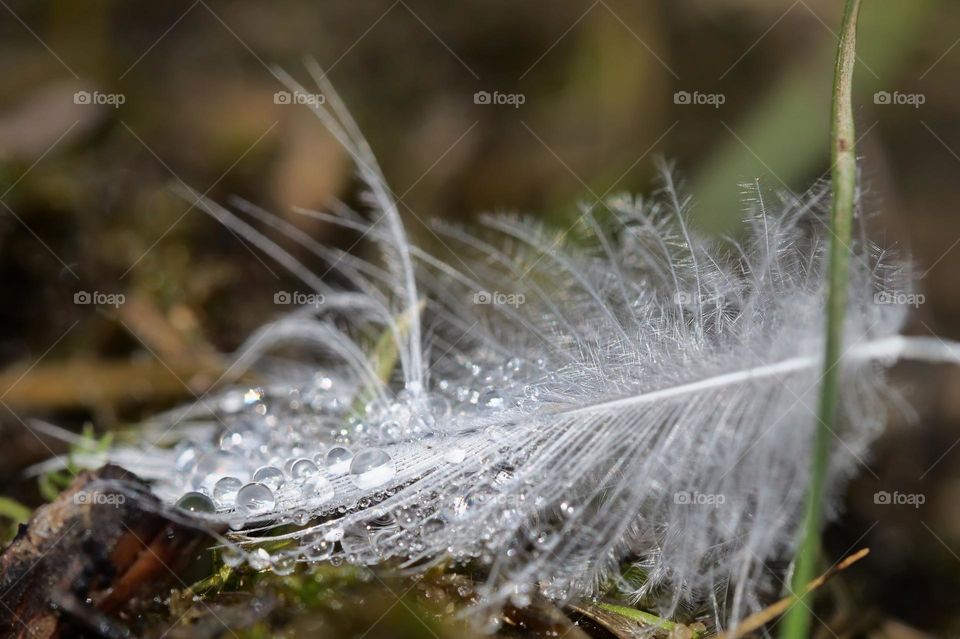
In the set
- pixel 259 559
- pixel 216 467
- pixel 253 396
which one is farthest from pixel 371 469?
pixel 253 396

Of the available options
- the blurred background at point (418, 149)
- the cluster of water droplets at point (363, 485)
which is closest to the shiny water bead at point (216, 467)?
the cluster of water droplets at point (363, 485)

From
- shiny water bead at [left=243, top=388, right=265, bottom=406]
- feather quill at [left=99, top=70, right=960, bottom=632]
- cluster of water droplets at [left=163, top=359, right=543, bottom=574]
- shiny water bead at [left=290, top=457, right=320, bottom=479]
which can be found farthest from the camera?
shiny water bead at [left=243, top=388, right=265, bottom=406]

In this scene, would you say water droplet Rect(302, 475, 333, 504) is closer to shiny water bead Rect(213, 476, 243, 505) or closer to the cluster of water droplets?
the cluster of water droplets

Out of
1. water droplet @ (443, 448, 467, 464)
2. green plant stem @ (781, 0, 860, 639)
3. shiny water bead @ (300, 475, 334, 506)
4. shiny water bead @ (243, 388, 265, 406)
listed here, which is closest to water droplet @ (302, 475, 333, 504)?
shiny water bead @ (300, 475, 334, 506)

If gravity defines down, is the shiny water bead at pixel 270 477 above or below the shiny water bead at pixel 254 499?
above

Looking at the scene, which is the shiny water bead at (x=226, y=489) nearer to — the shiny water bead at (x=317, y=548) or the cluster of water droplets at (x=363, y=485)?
the cluster of water droplets at (x=363, y=485)
